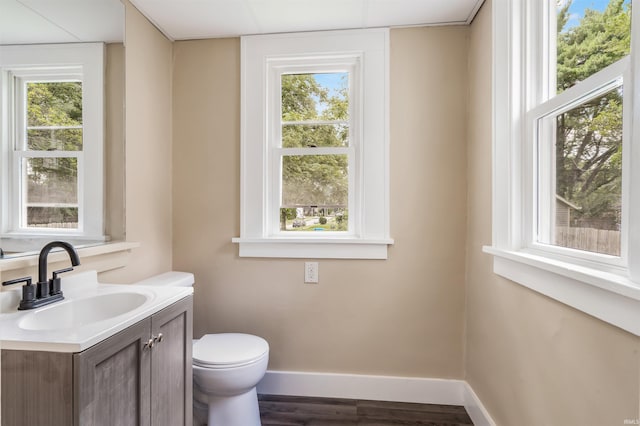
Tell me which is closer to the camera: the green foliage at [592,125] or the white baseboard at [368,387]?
the green foliage at [592,125]

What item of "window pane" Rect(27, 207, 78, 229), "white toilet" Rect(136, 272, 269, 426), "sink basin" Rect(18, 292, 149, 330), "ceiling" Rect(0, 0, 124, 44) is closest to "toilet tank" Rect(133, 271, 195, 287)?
"white toilet" Rect(136, 272, 269, 426)

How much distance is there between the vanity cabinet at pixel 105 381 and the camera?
793 millimetres

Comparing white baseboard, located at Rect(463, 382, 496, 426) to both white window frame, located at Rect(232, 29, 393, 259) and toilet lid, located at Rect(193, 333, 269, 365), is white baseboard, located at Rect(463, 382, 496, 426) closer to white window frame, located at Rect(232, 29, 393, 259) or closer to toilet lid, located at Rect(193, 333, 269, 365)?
white window frame, located at Rect(232, 29, 393, 259)

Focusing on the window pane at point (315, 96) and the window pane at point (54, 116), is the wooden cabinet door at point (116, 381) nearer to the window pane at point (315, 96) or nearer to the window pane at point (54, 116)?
the window pane at point (54, 116)

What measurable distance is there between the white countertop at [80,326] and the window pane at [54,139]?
1.71ft

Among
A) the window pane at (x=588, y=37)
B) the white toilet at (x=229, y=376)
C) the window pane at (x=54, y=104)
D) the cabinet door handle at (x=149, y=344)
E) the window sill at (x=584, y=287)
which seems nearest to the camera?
the window sill at (x=584, y=287)

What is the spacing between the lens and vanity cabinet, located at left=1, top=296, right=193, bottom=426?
79 centimetres

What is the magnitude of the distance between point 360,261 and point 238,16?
161 centimetres

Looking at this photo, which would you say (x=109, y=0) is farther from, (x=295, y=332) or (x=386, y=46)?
(x=295, y=332)

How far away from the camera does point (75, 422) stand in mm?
→ 786

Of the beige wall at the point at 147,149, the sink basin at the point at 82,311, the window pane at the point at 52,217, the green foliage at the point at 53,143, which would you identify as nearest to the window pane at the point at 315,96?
the beige wall at the point at 147,149

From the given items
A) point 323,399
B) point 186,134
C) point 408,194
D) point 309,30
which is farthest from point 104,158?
point 323,399

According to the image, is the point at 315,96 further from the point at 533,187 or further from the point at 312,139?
the point at 533,187

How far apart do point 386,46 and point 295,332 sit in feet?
6.13
